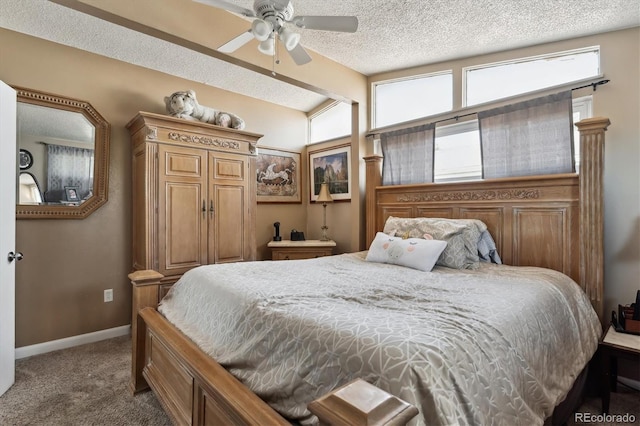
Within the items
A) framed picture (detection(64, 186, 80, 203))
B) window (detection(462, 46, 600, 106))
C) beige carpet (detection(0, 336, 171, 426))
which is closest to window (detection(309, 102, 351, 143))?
window (detection(462, 46, 600, 106))

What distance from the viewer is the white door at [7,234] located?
6.88 ft

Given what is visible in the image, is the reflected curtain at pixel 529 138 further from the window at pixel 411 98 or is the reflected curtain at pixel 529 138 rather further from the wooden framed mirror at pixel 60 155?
the wooden framed mirror at pixel 60 155

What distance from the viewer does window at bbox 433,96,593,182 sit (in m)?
3.02

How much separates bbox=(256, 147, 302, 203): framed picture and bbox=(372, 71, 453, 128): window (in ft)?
4.45

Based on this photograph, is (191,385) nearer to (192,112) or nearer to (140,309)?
(140,309)

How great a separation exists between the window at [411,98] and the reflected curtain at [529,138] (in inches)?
21.3

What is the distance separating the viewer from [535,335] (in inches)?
53.7

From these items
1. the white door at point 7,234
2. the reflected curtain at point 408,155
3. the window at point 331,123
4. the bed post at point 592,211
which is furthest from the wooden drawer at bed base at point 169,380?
the window at point 331,123

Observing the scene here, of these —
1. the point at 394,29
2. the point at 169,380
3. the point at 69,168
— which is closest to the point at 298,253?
the point at 169,380

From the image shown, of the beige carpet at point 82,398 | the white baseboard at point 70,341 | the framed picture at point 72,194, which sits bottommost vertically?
the beige carpet at point 82,398

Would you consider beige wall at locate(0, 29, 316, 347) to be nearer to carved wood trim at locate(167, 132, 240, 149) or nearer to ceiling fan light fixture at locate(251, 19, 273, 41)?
carved wood trim at locate(167, 132, 240, 149)

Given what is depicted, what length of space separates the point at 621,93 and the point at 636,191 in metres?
0.71

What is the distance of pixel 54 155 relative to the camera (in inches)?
111

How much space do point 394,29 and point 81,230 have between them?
10.9ft
